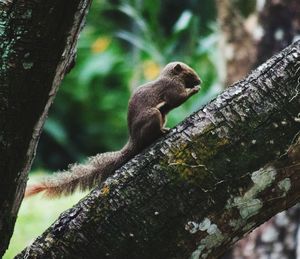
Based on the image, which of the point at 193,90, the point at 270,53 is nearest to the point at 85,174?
the point at 193,90

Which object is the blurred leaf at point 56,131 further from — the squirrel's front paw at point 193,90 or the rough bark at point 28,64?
the rough bark at point 28,64

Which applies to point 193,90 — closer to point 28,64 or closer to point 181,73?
point 181,73

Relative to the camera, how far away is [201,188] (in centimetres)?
242

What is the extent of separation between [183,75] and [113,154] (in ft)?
2.38

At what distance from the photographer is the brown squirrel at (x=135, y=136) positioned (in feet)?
10.2

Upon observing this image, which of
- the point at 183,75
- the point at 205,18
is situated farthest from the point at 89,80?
the point at 183,75

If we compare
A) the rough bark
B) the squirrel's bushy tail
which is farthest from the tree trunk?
the rough bark

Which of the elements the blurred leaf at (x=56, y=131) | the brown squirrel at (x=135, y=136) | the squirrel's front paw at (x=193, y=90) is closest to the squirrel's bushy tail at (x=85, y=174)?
the brown squirrel at (x=135, y=136)

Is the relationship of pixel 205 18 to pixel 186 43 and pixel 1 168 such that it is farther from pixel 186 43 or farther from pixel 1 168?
pixel 1 168

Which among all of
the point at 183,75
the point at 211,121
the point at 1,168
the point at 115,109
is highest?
the point at 115,109

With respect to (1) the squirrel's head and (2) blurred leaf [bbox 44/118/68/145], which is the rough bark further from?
(2) blurred leaf [bbox 44/118/68/145]

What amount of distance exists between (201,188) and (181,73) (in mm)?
1360

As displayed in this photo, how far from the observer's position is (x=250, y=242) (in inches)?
195

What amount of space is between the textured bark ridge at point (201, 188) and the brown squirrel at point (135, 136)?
60cm
